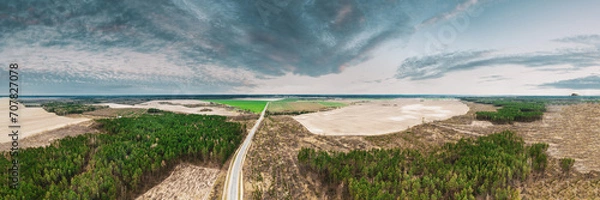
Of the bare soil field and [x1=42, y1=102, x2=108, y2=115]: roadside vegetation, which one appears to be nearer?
the bare soil field

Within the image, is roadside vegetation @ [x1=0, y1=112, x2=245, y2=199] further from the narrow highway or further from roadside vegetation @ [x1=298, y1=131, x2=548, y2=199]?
roadside vegetation @ [x1=298, y1=131, x2=548, y2=199]

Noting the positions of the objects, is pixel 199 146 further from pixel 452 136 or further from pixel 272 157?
pixel 452 136

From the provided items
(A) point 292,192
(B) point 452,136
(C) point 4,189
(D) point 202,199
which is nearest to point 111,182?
(C) point 4,189

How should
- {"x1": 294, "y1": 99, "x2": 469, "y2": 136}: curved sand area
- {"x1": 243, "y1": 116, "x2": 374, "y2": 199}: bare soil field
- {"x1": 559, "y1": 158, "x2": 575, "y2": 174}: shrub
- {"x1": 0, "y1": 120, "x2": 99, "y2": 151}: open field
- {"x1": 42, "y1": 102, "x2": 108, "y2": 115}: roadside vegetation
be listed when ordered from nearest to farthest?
{"x1": 243, "y1": 116, "x2": 374, "y2": 199}: bare soil field, {"x1": 559, "y1": 158, "x2": 575, "y2": 174}: shrub, {"x1": 0, "y1": 120, "x2": 99, "y2": 151}: open field, {"x1": 294, "y1": 99, "x2": 469, "y2": 136}: curved sand area, {"x1": 42, "y1": 102, "x2": 108, "y2": 115}: roadside vegetation

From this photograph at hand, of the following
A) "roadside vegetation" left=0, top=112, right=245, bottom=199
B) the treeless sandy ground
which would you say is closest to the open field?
"roadside vegetation" left=0, top=112, right=245, bottom=199

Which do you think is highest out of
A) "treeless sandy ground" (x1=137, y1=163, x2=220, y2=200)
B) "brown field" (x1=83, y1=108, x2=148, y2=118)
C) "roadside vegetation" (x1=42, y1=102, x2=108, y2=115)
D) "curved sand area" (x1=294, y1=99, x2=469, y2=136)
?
"curved sand area" (x1=294, y1=99, x2=469, y2=136)

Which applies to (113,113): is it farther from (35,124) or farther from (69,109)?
(35,124)


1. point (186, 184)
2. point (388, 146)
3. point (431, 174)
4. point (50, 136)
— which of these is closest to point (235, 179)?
point (186, 184)
